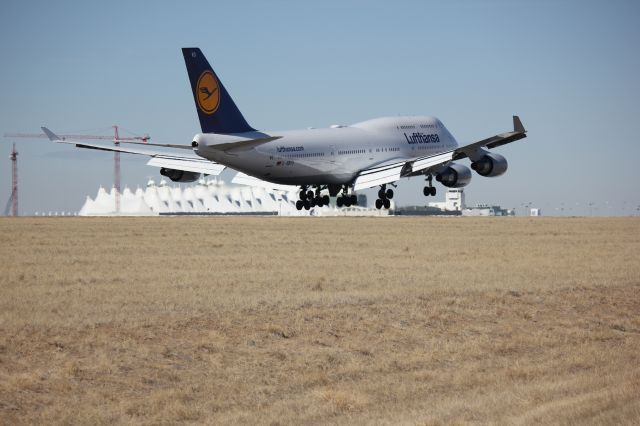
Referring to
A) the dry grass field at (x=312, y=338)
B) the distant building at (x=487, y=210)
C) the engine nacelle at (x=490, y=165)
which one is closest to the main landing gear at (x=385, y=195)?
the engine nacelle at (x=490, y=165)

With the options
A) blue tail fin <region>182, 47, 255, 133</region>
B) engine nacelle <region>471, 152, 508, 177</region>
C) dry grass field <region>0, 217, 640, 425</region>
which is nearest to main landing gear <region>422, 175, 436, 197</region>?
engine nacelle <region>471, 152, 508, 177</region>

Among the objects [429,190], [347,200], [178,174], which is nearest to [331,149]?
[347,200]

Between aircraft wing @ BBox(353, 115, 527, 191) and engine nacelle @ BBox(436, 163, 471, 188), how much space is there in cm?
163

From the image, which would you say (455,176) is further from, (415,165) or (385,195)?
(385,195)

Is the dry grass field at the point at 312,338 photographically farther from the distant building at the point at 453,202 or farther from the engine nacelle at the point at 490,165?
the distant building at the point at 453,202

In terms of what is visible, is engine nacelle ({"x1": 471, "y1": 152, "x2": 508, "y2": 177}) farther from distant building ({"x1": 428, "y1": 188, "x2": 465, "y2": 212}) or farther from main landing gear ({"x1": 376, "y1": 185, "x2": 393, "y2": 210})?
distant building ({"x1": 428, "y1": 188, "x2": 465, "y2": 212})

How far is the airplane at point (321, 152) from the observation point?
2393 inches

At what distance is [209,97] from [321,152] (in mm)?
9787

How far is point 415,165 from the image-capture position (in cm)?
6712

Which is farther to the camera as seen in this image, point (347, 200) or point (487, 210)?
point (487, 210)

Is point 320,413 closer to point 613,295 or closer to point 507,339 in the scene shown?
point 507,339

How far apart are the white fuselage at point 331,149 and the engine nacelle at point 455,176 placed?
17.6 feet

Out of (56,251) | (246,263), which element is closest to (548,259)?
(246,263)

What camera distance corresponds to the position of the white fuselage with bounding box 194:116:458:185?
203ft
